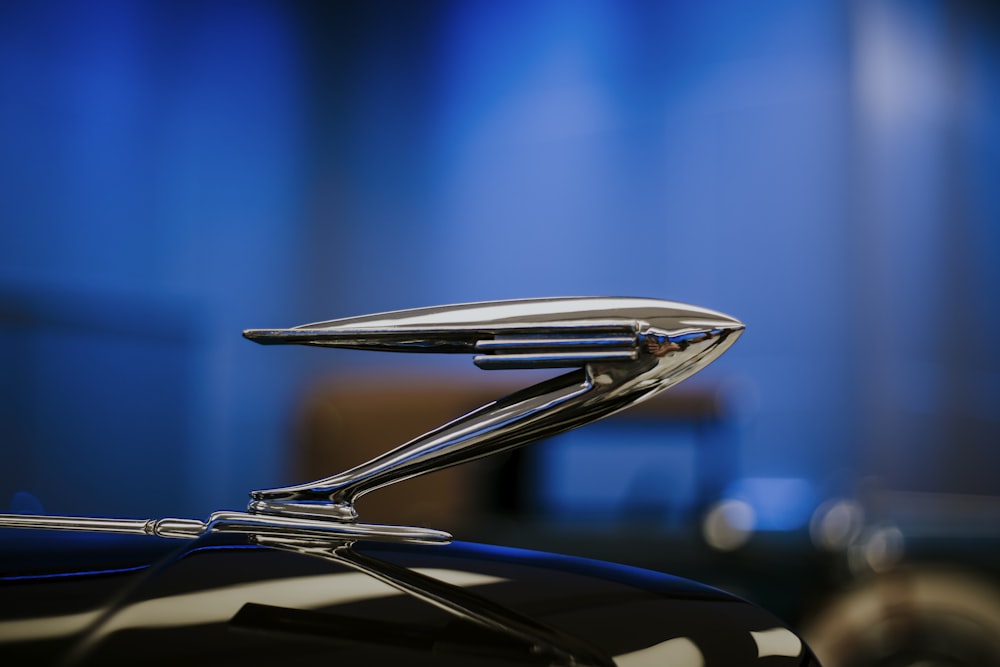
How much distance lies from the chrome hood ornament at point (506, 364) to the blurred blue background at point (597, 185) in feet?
11.4

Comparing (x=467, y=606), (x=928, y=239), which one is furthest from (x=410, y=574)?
(x=928, y=239)

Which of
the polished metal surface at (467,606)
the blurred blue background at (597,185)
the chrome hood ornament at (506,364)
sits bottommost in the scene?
the polished metal surface at (467,606)

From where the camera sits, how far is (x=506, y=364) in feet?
1.18

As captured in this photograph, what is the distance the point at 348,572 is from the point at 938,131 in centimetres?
469

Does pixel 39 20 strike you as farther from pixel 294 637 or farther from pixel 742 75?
pixel 294 637

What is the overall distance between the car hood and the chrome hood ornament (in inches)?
1.3

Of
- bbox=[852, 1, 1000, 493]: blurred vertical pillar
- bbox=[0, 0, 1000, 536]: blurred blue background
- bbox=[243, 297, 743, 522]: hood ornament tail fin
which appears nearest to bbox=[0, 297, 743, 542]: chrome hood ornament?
bbox=[243, 297, 743, 522]: hood ornament tail fin

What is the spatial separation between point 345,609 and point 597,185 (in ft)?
14.4

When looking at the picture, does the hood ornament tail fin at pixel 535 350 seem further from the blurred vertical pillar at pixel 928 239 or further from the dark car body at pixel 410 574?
the blurred vertical pillar at pixel 928 239

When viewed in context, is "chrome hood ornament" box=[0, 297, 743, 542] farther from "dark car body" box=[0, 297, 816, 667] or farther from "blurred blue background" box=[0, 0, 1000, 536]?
"blurred blue background" box=[0, 0, 1000, 536]

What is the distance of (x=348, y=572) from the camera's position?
306 millimetres

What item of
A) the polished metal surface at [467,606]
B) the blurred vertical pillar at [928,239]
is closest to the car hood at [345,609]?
the polished metal surface at [467,606]

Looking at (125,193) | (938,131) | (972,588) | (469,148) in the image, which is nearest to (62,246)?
(125,193)

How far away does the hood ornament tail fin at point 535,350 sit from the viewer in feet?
1.16
